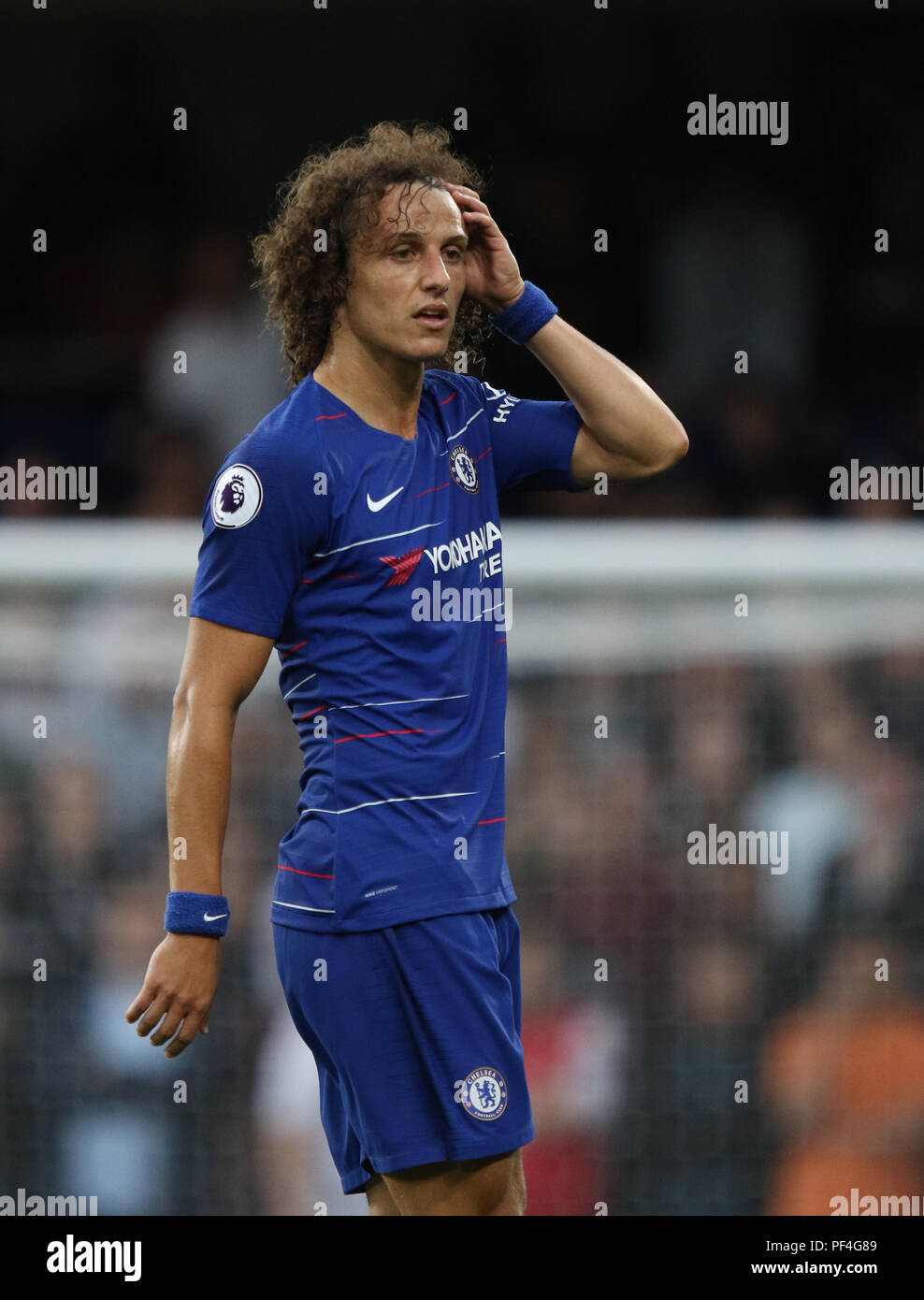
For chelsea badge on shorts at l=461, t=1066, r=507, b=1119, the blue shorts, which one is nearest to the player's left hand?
the blue shorts

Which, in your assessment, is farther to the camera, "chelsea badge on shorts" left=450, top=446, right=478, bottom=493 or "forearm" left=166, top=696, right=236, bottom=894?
"chelsea badge on shorts" left=450, top=446, right=478, bottom=493

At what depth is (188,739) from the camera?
7.98 ft

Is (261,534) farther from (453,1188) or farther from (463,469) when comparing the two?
(453,1188)

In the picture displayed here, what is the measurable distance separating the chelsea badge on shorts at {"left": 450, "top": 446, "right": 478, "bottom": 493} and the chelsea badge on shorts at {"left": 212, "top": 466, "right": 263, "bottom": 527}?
0.32 meters

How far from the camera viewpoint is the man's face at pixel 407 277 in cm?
252

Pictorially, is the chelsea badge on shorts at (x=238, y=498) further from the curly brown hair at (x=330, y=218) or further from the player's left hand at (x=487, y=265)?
the player's left hand at (x=487, y=265)

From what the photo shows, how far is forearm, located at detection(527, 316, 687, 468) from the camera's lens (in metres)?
2.68

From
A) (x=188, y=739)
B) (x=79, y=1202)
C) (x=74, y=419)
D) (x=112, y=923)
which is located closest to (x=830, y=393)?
(x=74, y=419)

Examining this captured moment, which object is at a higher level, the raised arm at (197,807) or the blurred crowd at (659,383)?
the blurred crowd at (659,383)

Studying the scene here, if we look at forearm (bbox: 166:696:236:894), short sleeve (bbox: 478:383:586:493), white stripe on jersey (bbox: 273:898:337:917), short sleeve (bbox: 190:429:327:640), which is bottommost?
white stripe on jersey (bbox: 273:898:337:917)

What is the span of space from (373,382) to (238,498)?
286 mm

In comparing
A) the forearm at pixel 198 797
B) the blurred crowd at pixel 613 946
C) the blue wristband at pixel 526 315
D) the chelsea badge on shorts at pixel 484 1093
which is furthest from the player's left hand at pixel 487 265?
the blurred crowd at pixel 613 946

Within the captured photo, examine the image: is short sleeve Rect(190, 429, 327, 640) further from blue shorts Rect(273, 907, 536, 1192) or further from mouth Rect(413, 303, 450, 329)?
blue shorts Rect(273, 907, 536, 1192)

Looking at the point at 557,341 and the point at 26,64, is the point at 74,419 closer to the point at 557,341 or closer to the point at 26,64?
the point at 26,64
